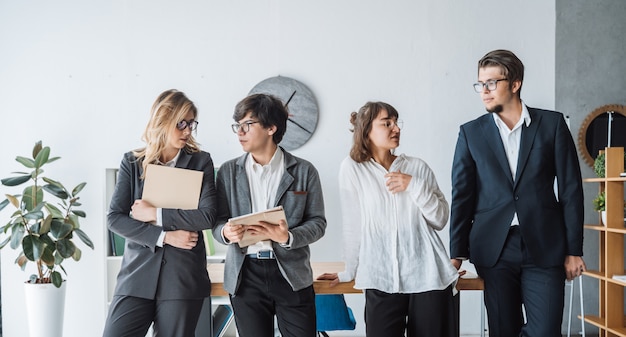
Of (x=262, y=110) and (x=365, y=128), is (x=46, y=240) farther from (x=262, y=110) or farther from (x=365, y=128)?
(x=365, y=128)

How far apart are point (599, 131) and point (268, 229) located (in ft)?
13.4

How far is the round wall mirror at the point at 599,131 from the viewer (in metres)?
4.94

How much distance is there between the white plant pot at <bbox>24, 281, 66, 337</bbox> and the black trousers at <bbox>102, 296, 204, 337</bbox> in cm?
218

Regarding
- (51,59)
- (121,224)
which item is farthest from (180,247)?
(51,59)

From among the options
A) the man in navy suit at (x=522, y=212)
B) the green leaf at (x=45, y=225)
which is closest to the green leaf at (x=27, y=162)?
the green leaf at (x=45, y=225)

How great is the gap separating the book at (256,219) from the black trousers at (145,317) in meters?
0.35

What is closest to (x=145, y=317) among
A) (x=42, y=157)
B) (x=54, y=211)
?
(x=54, y=211)

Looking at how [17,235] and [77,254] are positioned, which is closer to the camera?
[17,235]

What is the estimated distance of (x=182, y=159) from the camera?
2207mm

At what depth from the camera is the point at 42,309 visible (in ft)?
12.9

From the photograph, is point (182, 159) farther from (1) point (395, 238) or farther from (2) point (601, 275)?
(2) point (601, 275)

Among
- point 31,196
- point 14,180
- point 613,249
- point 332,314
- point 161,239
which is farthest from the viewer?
point 31,196

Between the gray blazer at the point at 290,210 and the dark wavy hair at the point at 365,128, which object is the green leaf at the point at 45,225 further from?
the dark wavy hair at the point at 365,128

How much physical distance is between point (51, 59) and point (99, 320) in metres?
2.13
